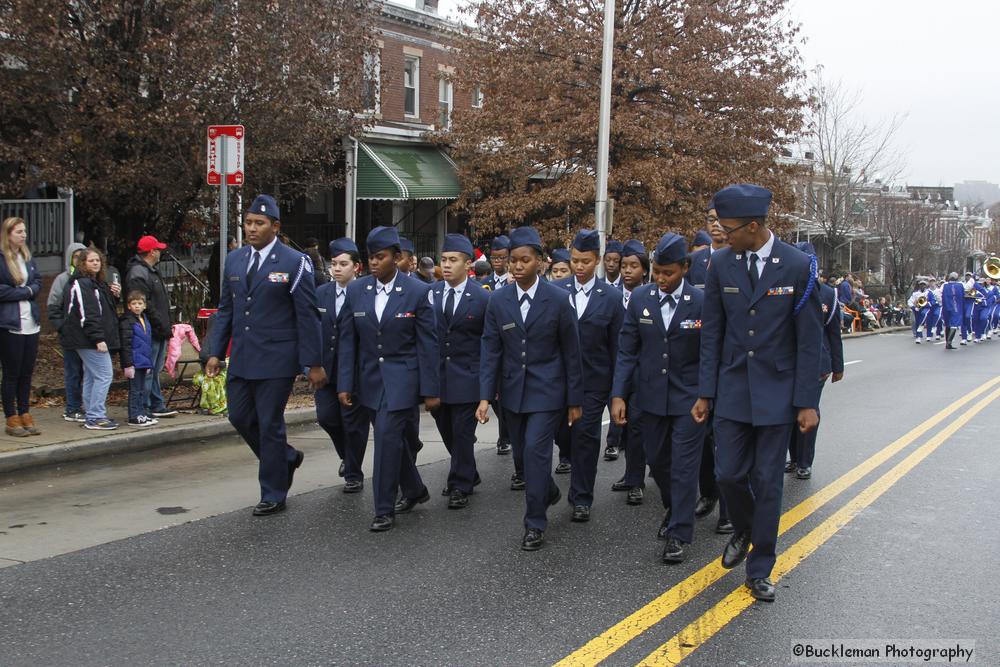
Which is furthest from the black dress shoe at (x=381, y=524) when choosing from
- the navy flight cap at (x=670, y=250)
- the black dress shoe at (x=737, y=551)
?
the navy flight cap at (x=670, y=250)

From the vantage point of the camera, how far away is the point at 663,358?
675cm

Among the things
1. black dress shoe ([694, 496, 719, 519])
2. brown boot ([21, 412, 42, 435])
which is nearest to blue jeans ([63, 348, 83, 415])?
brown boot ([21, 412, 42, 435])

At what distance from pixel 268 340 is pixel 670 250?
2813 millimetres

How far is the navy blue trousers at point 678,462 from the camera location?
20.3 feet

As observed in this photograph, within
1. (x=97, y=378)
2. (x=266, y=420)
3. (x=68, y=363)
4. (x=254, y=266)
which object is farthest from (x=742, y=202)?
(x=68, y=363)

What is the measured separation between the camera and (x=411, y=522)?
7.11 metres

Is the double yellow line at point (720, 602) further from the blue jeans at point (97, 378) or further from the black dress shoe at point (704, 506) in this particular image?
the blue jeans at point (97, 378)

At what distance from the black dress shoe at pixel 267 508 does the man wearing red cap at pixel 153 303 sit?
13.0ft

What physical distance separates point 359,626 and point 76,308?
20.9 ft

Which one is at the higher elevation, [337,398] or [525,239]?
[525,239]

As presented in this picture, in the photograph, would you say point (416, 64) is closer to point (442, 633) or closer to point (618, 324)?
point (618, 324)

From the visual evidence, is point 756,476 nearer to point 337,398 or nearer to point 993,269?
point 337,398

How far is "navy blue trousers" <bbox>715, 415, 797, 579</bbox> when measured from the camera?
5.45m

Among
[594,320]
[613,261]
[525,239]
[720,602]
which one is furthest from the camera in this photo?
[613,261]
